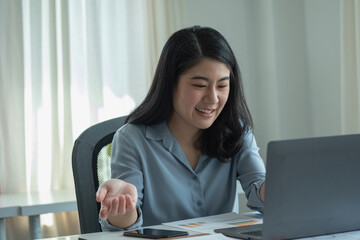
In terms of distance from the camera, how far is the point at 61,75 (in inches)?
115

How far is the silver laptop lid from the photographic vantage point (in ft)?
3.10

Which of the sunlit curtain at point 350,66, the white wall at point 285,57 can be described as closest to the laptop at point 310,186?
the sunlit curtain at point 350,66

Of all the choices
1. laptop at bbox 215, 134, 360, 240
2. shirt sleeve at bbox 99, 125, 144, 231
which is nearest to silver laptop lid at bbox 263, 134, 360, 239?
laptop at bbox 215, 134, 360, 240

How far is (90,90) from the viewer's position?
2.99 metres

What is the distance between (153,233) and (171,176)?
39 centimetres

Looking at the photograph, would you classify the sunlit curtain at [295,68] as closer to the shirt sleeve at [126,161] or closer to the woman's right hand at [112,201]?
the shirt sleeve at [126,161]

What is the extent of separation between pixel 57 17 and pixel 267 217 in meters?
2.24

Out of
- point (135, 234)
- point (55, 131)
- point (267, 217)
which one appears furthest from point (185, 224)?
point (55, 131)

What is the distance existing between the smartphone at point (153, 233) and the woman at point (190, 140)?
26 centimetres

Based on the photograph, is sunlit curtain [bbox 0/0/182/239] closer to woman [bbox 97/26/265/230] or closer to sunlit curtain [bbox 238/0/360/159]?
sunlit curtain [bbox 238/0/360/159]

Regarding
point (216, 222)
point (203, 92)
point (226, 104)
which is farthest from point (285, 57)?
point (216, 222)

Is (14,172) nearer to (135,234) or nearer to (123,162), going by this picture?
(123,162)

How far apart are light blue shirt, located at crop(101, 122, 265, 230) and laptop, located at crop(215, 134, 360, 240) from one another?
45 centimetres

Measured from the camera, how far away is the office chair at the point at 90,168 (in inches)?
57.0
